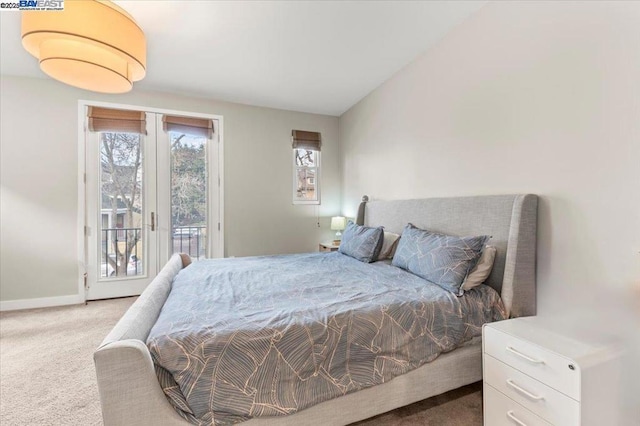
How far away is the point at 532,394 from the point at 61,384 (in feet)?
9.06

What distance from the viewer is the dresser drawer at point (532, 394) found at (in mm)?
1139

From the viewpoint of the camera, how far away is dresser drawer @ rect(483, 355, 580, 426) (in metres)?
1.14

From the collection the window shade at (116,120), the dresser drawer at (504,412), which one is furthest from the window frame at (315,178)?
the dresser drawer at (504,412)

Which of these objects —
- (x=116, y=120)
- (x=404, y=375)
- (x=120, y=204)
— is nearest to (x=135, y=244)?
(x=120, y=204)

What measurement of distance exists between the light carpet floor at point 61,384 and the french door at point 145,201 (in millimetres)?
805

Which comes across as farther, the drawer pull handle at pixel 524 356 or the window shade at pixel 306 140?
A: the window shade at pixel 306 140

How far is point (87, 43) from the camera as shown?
59.9 inches

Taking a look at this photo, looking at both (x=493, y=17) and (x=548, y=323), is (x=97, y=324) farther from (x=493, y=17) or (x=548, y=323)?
(x=493, y=17)

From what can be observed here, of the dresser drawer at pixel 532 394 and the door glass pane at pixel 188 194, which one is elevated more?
the door glass pane at pixel 188 194

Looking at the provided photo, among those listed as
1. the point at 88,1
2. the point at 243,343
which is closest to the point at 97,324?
the point at 243,343

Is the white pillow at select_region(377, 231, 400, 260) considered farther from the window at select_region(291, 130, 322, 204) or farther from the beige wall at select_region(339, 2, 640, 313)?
the window at select_region(291, 130, 322, 204)

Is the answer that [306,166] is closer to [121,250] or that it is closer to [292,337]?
[121,250]

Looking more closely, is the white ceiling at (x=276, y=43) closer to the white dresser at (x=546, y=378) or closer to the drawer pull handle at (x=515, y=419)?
the white dresser at (x=546, y=378)

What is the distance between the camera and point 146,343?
1.16m
